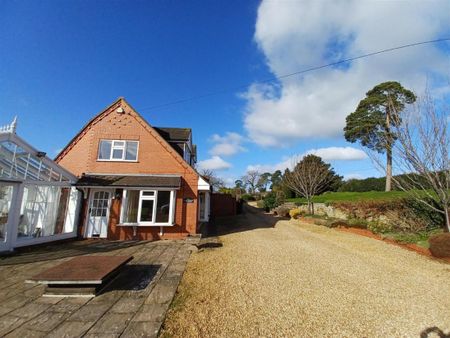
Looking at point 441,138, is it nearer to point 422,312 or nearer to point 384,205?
point 384,205

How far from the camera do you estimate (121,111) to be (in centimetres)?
1341

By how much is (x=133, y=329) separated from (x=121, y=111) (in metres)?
12.2

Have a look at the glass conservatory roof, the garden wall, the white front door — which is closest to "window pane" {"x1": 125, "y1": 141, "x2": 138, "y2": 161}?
the white front door

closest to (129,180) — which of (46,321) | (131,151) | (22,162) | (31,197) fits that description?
(131,151)

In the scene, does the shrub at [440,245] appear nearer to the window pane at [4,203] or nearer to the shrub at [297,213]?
the shrub at [297,213]

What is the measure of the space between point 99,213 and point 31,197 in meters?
3.05

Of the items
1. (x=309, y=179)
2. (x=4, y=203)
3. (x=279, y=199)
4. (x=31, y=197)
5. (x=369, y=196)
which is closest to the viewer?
(x=4, y=203)

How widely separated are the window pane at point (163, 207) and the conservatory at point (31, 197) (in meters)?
4.14

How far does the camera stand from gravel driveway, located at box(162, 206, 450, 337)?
13.3ft

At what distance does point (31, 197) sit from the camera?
992 cm

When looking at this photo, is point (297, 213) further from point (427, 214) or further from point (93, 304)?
point (93, 304)

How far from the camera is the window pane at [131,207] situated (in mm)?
12043

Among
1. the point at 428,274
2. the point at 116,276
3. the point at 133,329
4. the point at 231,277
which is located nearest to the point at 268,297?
the point at 231,277

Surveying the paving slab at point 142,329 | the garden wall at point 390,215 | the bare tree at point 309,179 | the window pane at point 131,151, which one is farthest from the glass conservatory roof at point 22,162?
the bare tree at point 309,179
